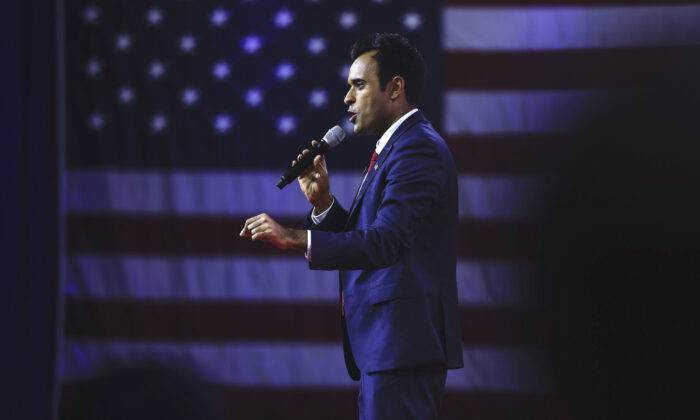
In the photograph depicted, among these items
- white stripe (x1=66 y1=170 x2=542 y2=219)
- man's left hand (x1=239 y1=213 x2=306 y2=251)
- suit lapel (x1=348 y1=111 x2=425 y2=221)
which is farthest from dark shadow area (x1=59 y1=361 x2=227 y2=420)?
white stripe (x1=66 y1=170 x2=542 y2=219)

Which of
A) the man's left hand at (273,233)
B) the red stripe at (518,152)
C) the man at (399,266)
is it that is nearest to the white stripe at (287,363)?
the red stripe at (518,152)

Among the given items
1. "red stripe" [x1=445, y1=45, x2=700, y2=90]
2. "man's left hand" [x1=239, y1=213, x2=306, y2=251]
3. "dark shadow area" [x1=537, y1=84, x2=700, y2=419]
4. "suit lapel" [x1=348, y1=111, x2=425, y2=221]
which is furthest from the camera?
"red stripe" [x1=445, y1=45, x2=700, y2=90]

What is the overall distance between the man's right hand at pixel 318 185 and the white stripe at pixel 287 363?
1.29 metres

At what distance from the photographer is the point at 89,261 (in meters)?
2.84

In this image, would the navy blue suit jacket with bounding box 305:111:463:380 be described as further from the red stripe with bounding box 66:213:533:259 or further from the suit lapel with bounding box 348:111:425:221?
the red stripe with bounding box 66:213:533:259

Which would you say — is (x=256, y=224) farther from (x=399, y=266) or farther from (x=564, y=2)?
(x=564, y=2)

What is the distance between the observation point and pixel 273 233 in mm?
1255

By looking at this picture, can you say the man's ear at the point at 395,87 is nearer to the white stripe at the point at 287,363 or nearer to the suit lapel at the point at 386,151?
the suit lapel at the point at 386,151

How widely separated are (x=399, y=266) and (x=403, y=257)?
0.07ft

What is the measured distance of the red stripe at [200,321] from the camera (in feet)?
9.18

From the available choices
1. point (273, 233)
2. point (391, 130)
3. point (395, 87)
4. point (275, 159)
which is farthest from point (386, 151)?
point (275, 159)

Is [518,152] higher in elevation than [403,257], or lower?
higher

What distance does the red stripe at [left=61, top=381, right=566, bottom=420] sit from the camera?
275cm

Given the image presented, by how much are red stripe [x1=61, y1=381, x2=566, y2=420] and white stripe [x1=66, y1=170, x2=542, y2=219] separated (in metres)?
0.80
